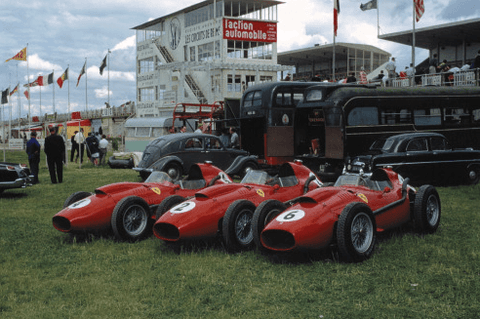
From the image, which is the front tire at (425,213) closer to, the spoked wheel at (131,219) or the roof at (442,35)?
the spoked wheel at (131,219)

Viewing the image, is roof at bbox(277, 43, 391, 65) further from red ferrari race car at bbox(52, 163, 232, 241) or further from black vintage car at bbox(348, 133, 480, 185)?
red ferrari race car at bbox(52, 163, 232, 241)

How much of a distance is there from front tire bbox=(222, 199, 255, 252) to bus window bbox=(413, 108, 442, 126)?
36.0 ft

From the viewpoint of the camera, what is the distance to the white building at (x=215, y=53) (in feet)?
139

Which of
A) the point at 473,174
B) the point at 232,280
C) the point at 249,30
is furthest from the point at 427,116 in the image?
the point at 249,30

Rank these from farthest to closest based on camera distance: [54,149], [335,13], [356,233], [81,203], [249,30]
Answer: [249,30] < [335,13] < [54,149] < [81,203] < [356,233]

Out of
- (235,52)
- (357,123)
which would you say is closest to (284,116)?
(357,123)

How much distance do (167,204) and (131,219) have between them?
0.63 meters

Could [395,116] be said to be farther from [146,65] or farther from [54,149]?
[146,65]

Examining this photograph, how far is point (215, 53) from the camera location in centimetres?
4375

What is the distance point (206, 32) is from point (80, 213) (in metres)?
38.8

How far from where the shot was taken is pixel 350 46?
44469mm

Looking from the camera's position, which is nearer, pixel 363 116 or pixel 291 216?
pixel 291 216

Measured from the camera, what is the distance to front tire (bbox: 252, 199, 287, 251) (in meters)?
Result: 6.88

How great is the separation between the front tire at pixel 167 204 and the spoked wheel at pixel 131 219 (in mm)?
287
